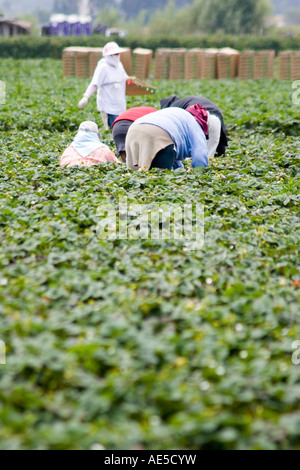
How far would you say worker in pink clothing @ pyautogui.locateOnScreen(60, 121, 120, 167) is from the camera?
21.1 feet

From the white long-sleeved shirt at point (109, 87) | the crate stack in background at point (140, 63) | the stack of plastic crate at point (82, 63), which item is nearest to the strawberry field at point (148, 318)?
the white long-sleeved shirt at point (109, 87)

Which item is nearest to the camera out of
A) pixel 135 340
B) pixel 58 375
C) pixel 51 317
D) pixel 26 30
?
pixel 58 375

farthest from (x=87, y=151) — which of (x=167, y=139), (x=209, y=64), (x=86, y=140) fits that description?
(x=209, y=64)

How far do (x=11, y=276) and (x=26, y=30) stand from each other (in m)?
52.8

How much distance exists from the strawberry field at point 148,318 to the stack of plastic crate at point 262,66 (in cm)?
1505

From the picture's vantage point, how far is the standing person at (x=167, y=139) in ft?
18.1

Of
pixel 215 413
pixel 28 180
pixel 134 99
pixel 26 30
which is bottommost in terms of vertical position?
pixel 215 413

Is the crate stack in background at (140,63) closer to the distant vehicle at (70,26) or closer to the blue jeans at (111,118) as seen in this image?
the blue jeans at (111,118)

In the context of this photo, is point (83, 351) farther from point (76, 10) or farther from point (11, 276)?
point (76, 10)

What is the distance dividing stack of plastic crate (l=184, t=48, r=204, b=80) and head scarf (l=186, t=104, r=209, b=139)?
1444 centimetres

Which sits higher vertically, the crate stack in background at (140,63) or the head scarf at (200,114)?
the crate stack in background at (140,63)

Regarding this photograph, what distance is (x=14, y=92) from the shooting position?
12.6m

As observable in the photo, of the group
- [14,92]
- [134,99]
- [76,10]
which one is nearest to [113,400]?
[134,99]
